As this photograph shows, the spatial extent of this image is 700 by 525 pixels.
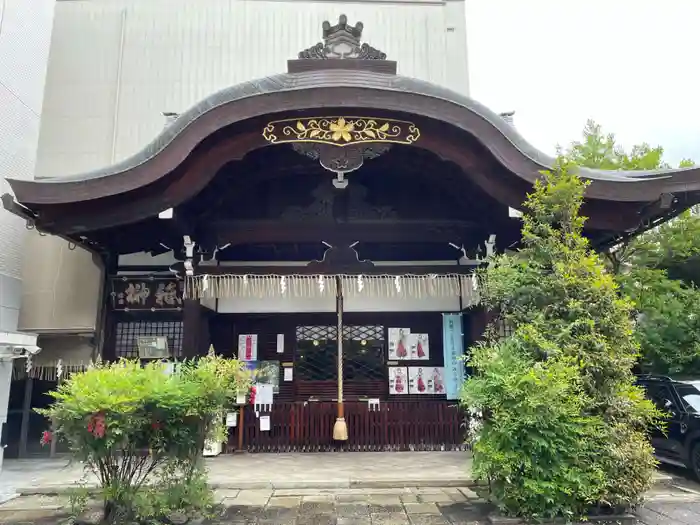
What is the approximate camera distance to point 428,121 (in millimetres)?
7699

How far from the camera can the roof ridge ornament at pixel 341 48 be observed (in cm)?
805

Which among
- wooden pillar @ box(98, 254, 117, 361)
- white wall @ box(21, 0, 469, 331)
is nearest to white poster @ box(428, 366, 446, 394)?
wooden pillar @ box(98, 254, 117, 361)

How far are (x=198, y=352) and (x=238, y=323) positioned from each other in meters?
1.46

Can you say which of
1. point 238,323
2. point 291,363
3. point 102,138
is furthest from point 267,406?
point 102,138

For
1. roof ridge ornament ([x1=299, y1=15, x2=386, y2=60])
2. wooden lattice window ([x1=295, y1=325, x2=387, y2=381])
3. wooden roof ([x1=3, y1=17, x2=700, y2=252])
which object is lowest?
wooden lattice window ([x1=295, y1=325, x2=387, y2=381])

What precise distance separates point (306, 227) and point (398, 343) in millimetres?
3281

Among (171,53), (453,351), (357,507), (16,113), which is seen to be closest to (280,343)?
(453,351)

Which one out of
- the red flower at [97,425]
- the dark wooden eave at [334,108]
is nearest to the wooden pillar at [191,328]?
the dark wooden eave at [334,108]

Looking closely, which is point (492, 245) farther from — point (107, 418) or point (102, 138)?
point (102, 138)

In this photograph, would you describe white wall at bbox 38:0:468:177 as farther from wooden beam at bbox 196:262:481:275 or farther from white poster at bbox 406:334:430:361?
white poster at bbox 406:334:430:361

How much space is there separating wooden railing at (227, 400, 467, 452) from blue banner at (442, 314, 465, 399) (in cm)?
72

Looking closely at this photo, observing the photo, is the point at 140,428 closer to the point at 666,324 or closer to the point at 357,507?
the point at 357,507

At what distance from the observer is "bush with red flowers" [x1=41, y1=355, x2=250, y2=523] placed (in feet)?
15.4

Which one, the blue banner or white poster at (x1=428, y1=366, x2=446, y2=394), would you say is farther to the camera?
Result: white poster at (x1=428, y1=366, x2=446, y2=394)
